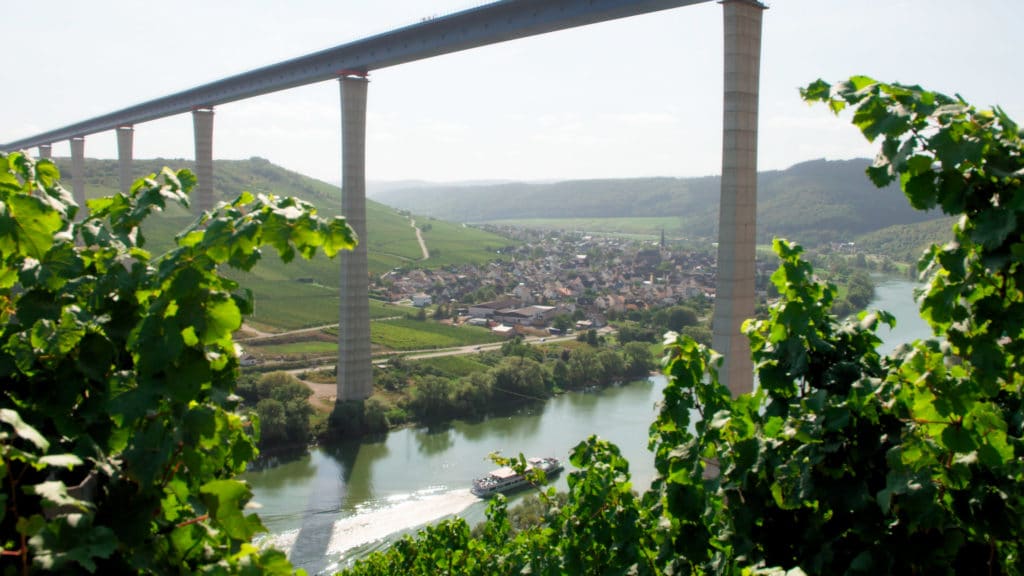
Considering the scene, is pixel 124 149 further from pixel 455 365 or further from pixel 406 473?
pixel 406 473

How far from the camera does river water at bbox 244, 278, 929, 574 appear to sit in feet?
42.3

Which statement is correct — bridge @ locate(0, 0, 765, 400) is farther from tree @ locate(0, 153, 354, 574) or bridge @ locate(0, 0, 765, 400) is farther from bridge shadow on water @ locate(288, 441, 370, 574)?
tree @ locate(0, 153, 354, 574)

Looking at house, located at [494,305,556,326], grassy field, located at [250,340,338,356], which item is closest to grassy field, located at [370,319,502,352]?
grassy field, located at [250,340,338,356]

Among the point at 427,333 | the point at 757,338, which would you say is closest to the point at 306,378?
the point at 427,333

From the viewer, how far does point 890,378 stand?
1.59 meters

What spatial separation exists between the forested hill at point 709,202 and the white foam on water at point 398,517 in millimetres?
9924

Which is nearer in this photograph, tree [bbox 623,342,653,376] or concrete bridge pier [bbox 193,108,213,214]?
concrete bridge pier [bbox 193,108,213,214]

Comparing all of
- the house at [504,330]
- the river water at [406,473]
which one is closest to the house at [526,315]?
the house at [504,330]

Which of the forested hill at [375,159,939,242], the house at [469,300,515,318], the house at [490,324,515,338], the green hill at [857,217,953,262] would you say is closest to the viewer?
the house at [490,324,515,338]

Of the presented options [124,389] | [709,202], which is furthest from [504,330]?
[709,202]

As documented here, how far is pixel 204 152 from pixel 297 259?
15828 mm

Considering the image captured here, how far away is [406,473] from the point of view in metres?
15.9

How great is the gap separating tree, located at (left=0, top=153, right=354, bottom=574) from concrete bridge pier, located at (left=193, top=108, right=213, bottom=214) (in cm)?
2281

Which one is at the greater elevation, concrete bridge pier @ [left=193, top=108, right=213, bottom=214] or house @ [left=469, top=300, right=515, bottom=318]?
concrete bridge pier @ [left=193, top=108, right=213, bottom=214]
